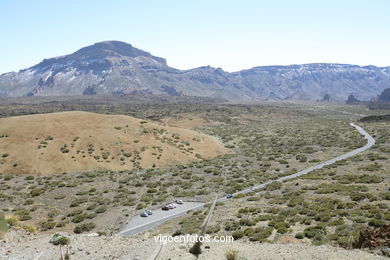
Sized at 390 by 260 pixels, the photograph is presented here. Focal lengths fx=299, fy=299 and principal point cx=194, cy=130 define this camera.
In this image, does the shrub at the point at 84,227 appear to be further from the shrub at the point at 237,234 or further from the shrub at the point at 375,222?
the shrub at the point at 375,222

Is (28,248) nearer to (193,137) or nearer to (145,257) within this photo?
(145,257)

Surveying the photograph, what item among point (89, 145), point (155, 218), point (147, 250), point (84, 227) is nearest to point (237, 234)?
point (147, 250)

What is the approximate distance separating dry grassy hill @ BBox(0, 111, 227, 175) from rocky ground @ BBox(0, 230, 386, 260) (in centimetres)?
3237

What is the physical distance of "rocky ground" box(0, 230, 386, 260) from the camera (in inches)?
659

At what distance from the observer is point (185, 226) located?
87.7 feet

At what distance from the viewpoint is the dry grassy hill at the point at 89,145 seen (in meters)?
50.7

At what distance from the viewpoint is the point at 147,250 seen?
58.7 ft

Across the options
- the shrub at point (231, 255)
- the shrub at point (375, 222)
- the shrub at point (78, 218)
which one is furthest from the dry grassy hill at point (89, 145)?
the shrub at point (231, 255)

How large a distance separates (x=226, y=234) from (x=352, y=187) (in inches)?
843

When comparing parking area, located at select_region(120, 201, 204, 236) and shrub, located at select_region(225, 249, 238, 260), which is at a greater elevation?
shrub, located at select_region(225, 249, 238, 260)

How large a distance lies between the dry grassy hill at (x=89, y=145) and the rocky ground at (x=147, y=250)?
32.4 m

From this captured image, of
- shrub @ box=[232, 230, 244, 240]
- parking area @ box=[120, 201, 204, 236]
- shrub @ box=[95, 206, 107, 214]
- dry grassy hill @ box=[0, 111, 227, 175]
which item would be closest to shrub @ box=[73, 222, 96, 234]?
parking area @ box=[120, 201, 204, 236]

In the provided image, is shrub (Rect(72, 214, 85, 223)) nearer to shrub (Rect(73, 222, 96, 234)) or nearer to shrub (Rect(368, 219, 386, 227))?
shrub (Rect(73, 222, 96, 234))

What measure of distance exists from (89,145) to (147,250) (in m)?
43.7
